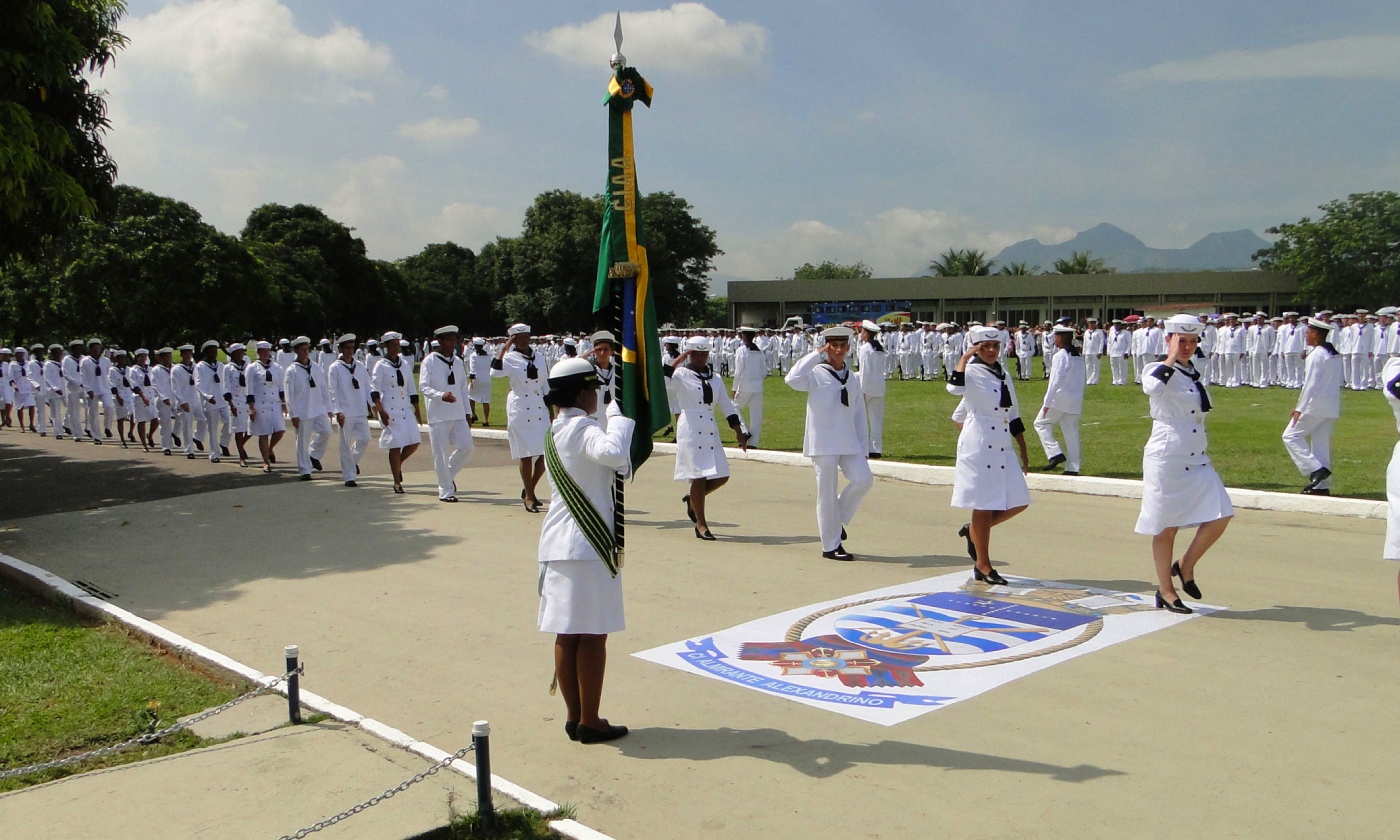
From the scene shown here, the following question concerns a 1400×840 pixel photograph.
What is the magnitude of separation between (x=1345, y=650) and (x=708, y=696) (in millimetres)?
3870

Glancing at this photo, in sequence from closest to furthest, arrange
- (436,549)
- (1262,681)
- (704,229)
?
(1262,681)
(436,549)
(704,229)

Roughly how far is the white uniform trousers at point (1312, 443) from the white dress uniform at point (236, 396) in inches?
612

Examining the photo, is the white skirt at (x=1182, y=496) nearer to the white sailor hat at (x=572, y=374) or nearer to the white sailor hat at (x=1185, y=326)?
the white sailor hat at (x=1185, y=326)

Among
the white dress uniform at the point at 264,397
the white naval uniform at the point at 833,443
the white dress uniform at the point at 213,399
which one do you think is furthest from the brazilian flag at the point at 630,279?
the white dress uniform at the point at 213,399

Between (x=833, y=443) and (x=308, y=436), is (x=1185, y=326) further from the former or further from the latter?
(x=308, y=436)

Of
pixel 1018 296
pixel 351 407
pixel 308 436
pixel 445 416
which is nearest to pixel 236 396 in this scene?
pixel 308 436

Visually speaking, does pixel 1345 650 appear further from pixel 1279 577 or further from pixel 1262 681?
pixel 1279 577

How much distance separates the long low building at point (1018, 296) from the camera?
5797 centimetres

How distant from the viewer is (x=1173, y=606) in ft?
24.0

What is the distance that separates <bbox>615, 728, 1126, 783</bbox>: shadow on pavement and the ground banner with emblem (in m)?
0.42

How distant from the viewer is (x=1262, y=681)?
584 centimetres

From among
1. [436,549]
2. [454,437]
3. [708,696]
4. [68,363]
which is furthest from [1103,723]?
[68,363]

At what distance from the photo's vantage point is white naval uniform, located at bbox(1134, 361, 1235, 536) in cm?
725

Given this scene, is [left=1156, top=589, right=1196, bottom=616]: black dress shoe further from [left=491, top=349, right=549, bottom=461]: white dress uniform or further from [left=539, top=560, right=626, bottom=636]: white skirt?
[left=491, top=349, right=549, bottom=461]: white dress uniform
